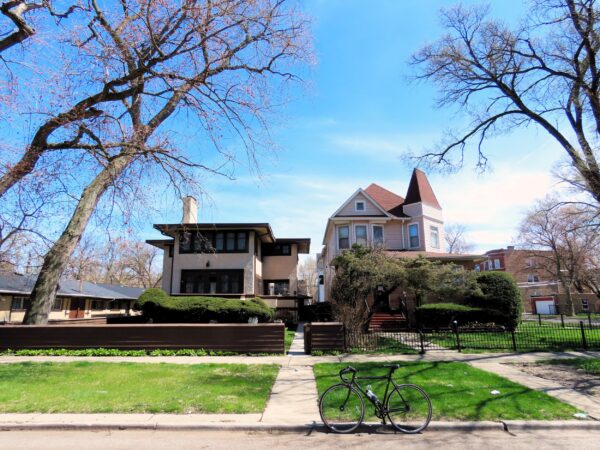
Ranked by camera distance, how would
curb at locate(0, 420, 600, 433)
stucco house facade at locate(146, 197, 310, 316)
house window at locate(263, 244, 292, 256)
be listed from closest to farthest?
curb at locate(0, 420, 600, 433), stucco house facade at locate(146, 197, 310, 316), house window at locate(263, 244, 292, 256)

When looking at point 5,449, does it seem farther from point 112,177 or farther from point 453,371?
point 453,371

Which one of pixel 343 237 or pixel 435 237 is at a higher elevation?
pixel 435 237

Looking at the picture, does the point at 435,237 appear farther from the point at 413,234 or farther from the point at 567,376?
the point at 567,376

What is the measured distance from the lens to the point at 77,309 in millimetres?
40344

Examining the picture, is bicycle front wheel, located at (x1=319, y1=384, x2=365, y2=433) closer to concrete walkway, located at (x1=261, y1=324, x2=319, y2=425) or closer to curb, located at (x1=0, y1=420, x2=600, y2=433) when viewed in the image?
curb, located at (x1=0, y1=420, x2=600, y2=433)

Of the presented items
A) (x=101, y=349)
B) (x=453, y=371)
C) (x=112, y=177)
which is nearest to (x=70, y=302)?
(x=101, y=349)

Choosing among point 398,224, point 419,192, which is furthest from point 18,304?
point 419,192

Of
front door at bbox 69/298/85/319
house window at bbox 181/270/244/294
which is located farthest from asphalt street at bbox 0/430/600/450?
front door at bbox 69/298/85/319

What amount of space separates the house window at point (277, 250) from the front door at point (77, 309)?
2142 centimetres

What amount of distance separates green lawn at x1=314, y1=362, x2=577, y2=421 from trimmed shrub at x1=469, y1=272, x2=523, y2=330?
1263cm

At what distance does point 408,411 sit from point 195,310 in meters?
14.9

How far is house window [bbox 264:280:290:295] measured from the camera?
106 ft

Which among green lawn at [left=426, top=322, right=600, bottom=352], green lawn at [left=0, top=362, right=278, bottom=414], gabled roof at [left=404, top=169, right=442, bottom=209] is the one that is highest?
gabled roof at [left=404, top=169, right=442, bottom=209]

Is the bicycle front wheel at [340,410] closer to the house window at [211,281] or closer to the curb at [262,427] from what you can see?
the curb at [262,427]
